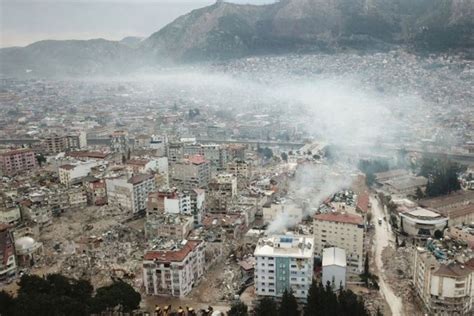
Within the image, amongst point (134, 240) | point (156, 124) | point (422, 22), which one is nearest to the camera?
point (134, 240)

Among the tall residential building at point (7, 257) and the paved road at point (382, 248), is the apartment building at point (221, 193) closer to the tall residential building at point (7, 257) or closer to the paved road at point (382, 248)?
the paved road at point (382, 248)

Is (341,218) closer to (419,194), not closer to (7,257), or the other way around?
(419,194)

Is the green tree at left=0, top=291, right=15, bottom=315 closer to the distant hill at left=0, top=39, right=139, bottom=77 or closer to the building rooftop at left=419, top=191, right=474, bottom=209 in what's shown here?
the building rooftop at left=419, top=191, right=474, bottom=209

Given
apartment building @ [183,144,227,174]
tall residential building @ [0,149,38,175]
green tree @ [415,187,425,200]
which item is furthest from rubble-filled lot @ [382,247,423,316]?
tall residential building @ [0,149,38,175]

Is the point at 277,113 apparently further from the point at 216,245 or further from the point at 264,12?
the point at 264,12

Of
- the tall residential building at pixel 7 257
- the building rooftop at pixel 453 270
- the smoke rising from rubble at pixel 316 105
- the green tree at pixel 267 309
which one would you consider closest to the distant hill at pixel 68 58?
the smoke rising from rubble at pixel 316 105

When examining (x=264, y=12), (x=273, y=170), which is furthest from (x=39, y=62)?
(x=273, y=170)
